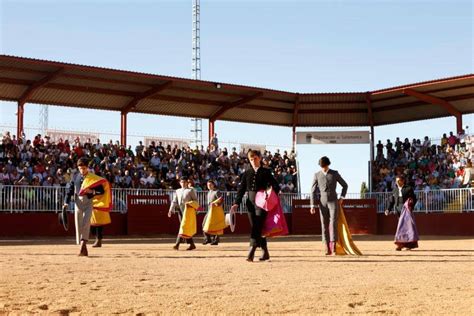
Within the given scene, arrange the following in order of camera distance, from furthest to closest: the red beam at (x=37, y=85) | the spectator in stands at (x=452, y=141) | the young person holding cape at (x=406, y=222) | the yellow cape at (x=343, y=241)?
1. the spectator in stands at (x=452, y=141)
2. the red beam at (x=37, y=85)
3. the young person holding cape at (x=406, y=222)
4. the yellow cape at (x=343, y=241)

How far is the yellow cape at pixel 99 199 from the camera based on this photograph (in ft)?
42.8

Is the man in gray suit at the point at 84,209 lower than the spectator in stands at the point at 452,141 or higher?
lower

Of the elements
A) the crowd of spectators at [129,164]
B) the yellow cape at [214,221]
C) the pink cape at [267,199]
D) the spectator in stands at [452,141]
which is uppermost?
the spectator in stands at [452,141]

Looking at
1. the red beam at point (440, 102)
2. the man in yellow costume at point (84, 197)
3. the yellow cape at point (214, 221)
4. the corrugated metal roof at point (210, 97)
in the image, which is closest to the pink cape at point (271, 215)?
the man in yellow costume at point (84, 197)

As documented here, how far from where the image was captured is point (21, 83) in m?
27.0

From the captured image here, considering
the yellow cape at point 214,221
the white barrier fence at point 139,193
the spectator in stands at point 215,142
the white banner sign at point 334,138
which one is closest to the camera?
the yellow cape at point 214,221

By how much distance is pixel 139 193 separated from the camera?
86.4 feet

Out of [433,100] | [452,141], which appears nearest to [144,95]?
[433,100]

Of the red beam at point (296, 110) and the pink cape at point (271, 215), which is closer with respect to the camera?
the pink cape at point (271, 215)

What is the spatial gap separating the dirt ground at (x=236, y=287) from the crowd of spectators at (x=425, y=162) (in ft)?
57.0

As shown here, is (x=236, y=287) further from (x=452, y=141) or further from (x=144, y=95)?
(x=452, y=141)

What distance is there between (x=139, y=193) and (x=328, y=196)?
14.2m

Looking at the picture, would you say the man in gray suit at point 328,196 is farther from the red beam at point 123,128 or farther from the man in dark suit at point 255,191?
the red beam at point 123,128

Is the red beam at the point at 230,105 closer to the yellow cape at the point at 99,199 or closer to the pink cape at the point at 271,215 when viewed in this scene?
the yellow cape at the point at 99,199
